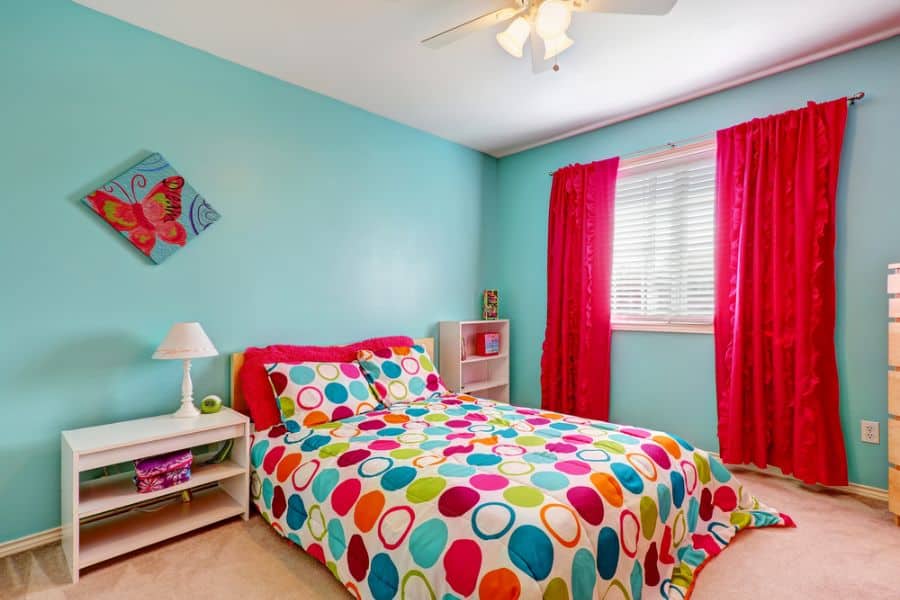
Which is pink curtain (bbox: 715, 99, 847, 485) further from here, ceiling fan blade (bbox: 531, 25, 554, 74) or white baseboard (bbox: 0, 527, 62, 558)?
white baseboard (bbox: 0, 527, 62, 558)

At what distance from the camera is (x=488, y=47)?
2477 millimetres

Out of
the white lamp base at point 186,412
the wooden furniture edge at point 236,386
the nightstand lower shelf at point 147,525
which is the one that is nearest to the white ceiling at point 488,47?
the wooden furniture edge at point 236,386

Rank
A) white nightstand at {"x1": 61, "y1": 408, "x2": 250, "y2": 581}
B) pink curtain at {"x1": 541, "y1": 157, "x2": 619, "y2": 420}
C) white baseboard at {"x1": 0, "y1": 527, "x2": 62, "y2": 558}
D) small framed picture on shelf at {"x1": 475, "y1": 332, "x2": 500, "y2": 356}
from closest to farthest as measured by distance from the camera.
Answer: white nightstand at {"x1": 61, "y1": 408, "x2": 250, "y2": 581} < white baseboard at {"x1": 0, "y1": 527, "x2": 62, "y2": 558} < pink curtain at {"x1": 541, "y1": 157, "x2": 619, "y2": 420} < small framed picture on shelf at {"x1": 475, "y1": 332, "x2": 500, "y2": 356}

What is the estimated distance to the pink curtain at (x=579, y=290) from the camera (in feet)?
11.4

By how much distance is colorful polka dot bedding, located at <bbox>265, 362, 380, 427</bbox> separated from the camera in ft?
7.87

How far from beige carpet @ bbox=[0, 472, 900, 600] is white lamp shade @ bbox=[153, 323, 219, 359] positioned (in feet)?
2.80

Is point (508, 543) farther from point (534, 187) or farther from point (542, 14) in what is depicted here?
point (534, 187)

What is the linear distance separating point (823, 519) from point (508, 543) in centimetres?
199

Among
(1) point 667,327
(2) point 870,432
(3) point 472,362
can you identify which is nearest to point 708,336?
(1) point 667,327

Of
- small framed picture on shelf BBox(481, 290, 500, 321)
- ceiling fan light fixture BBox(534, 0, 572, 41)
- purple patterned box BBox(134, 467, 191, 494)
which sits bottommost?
purple patterned box BBox(134, 467, 191, 494)

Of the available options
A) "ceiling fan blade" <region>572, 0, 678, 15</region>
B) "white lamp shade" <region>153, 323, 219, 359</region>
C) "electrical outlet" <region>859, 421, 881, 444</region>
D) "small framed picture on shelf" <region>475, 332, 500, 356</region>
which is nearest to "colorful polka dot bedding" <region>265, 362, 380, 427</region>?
"white lamp shade" <region>153, 323, 219, 359</region>

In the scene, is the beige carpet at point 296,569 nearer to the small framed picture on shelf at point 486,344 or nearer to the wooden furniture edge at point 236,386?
the wooden furniture edge at point 236,386

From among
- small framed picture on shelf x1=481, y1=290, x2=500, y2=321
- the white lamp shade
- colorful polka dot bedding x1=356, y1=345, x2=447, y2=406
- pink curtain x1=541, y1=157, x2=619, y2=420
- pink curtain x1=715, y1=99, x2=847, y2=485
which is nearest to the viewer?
the white lamp shade

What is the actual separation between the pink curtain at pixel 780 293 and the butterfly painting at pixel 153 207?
319 cm
